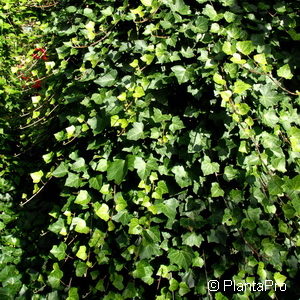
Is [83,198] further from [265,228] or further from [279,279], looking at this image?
[279,279]

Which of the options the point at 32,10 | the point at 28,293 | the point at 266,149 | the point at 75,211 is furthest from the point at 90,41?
the point at 32,10

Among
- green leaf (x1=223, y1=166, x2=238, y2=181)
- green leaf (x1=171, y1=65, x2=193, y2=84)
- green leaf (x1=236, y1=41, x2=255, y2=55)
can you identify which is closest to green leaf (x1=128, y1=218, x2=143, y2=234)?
green leaf (x1=223, y1=166, x2=238, y2=181)

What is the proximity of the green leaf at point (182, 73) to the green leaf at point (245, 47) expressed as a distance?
245 mm

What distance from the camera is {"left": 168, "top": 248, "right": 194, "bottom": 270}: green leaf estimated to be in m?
1.33

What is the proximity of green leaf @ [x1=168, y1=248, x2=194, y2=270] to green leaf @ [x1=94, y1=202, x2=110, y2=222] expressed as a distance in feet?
1.13

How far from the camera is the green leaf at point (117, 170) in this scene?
134 centimetres

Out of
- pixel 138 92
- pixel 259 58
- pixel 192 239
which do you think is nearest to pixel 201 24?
pixel 259 58

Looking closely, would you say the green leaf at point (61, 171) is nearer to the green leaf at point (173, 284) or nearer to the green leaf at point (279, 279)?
the green leaf at point (173, 284)

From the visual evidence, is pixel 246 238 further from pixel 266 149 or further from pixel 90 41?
pixel 90 41

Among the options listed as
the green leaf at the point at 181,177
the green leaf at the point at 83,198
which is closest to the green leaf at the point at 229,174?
the green leaf at the point at 181,177

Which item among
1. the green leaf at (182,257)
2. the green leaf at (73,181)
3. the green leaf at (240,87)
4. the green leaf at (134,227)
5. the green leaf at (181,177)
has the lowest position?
the green leaf at (182,257)

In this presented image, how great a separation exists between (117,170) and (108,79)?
19.2 inches

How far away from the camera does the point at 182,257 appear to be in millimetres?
1348

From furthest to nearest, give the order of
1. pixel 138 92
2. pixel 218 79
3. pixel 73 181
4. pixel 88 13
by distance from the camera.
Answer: pixel 88 13 → pixel 73 181 → pixel 138 92 → pixel 218 79
